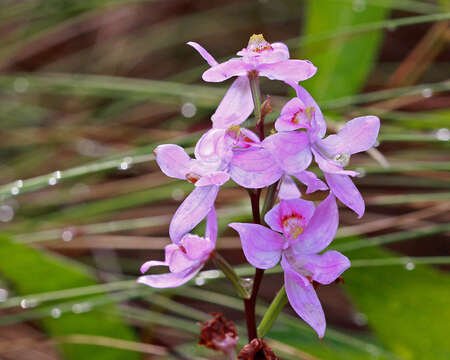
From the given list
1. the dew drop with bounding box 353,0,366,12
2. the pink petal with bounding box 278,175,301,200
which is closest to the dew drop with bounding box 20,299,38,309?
the pink petal with bounding box 278,175,301,200

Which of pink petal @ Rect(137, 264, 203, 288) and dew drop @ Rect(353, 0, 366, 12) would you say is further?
dew drop @ Rect(353, 0, 366, 12)

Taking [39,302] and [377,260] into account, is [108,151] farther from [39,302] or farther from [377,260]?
[377,260]

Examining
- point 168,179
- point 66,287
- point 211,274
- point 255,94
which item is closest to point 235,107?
point 255,94

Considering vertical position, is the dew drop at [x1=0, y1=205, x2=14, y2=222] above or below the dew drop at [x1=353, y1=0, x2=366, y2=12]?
below

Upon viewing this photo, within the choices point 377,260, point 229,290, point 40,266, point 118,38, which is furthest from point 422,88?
point 118,38

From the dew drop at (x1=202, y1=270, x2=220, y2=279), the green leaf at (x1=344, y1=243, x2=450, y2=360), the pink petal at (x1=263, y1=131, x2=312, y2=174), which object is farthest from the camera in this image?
the dew drop at (x1=202, y1=270, x2=220, y2=279)

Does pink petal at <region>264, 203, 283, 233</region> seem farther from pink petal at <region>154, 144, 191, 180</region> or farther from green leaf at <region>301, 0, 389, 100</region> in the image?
green leaf at <region>301, 0, 389, 100</region>
